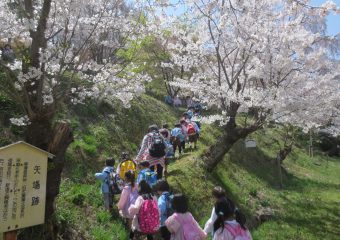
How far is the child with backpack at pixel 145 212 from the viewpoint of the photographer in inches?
240

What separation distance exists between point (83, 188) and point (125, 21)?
3.71 m

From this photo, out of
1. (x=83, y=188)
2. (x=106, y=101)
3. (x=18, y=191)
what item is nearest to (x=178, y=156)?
(x=106, y=101)

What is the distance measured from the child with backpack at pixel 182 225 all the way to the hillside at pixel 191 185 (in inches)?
70.4

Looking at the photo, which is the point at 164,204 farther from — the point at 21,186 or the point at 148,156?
the point at 148,156

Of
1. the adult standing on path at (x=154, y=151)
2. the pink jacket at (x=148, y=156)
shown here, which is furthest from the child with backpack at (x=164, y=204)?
the pink jacket at (x=148, y=156)

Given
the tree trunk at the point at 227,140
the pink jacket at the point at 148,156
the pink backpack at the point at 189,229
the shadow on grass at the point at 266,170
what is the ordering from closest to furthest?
1. the pink backpack at the point at 189,229
2. the pink jacket at the point at 148,156
3. the tree trunk at the point at 227,140
4. the shadow on grass at the point at 266,170

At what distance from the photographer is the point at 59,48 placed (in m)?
6.15

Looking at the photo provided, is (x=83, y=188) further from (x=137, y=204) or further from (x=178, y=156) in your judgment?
(x=178, y=156)

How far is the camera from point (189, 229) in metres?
5.32

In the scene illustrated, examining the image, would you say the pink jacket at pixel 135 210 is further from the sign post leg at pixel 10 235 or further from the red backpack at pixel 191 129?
the red backpack at pixel 191 129

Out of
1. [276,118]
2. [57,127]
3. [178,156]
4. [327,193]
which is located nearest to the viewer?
[57,127]

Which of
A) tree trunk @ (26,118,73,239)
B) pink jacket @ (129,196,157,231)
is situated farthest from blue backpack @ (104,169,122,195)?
tree trunk @ (26,118,73,239)

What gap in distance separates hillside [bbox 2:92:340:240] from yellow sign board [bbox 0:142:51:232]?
1.33 m

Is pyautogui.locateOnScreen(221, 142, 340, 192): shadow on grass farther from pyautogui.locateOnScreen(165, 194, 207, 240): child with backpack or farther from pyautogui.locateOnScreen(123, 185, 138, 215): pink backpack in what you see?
pyautogui.locateOnScreen(165, 194, 207, 240): child with backpack
